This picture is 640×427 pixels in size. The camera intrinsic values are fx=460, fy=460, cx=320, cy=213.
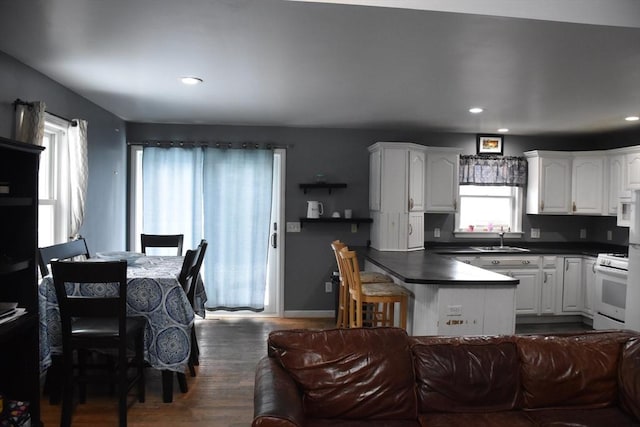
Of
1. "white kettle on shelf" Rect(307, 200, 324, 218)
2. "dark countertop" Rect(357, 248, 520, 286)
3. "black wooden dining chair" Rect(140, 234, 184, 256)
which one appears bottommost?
"dark countertop" Rect(357, 248, 520, 286)

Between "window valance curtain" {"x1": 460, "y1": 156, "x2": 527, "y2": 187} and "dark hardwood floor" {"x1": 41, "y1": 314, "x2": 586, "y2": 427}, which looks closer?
"dark hardwood floor" {"x1": 41, "y1": 314, "x2": 586, "y2": 427}

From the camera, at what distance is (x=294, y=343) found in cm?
226

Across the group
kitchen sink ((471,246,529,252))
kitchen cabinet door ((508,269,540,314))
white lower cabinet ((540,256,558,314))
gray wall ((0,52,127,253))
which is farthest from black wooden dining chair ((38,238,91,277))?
white lower cabinet ((540,256,558,314))

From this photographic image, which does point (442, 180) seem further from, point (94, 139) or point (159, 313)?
point (94, 139)

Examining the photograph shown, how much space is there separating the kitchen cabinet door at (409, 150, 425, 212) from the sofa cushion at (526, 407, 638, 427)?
3.23 m

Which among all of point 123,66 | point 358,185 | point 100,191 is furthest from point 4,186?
point 358,185

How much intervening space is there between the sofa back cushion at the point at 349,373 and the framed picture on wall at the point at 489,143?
4298mm

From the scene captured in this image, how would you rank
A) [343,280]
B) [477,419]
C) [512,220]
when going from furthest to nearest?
1. [512,220]
2. [343,280]
3. [477,419]

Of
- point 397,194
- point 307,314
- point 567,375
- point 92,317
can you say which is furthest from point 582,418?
point 307,314

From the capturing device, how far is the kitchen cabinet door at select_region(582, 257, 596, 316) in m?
5.48

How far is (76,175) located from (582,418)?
3831 mm

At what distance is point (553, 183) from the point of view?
5.85m

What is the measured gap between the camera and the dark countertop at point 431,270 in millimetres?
3252

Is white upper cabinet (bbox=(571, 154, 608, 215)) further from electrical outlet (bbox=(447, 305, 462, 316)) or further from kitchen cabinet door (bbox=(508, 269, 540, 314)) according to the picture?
electrical outlet (bbox=(447, 305, 462, 316))
